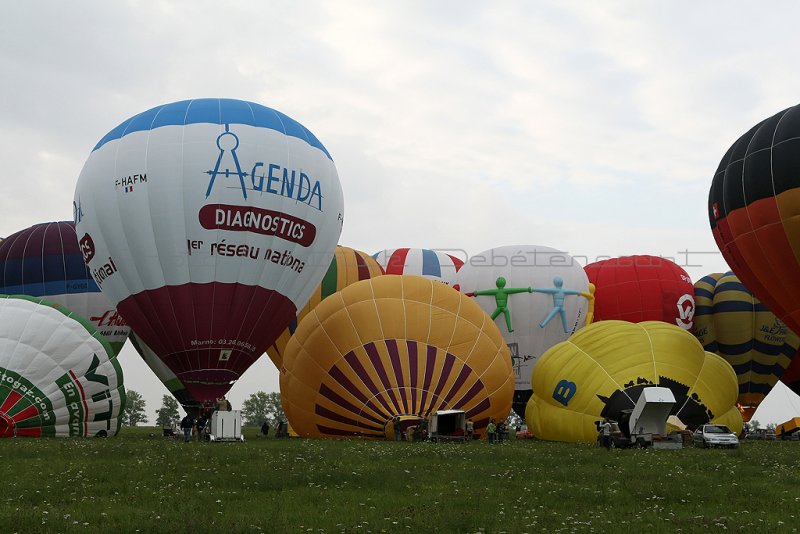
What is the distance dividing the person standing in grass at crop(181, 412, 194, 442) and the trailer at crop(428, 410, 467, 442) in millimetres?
6270

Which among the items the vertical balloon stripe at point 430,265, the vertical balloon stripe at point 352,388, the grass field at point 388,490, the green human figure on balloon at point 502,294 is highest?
the vertical balloon stripe at point 430,265

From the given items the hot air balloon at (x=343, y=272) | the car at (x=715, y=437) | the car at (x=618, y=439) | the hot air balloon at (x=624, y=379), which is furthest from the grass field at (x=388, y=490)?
the hot air balloon at (x=343, y=272)

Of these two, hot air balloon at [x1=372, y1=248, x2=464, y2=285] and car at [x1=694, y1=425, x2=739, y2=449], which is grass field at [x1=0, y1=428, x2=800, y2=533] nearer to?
car at [x1=694, y1=425, x2=739, y2=449]

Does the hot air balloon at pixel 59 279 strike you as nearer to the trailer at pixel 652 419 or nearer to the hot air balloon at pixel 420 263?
the hot air balloon at pixel 420 263

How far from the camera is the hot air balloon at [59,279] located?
33.2 m

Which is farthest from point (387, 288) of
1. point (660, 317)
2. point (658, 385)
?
point (660, 317)

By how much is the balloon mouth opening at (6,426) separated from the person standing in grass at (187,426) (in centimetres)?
403

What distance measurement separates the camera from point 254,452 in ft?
56.4

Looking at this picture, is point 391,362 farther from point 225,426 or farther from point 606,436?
point 606,436

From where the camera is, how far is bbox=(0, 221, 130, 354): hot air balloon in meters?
33.2

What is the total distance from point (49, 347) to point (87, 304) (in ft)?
38.2

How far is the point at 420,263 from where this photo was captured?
42.8m

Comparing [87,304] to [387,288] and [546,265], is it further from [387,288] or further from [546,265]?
[546,265]

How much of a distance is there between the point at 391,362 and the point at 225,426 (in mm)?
4388
